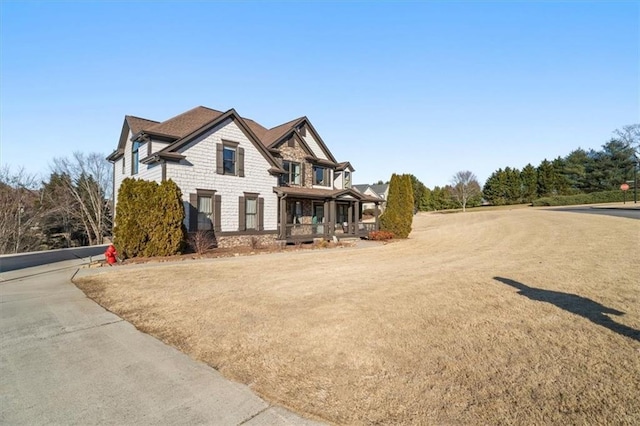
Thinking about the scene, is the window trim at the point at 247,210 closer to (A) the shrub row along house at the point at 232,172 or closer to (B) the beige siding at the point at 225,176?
(A) the shrub row along house at the point at 232,172

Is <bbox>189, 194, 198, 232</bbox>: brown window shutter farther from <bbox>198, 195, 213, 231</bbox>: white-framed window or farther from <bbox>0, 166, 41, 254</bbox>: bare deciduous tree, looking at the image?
<bbox>0, 166, 41, 254</bbox>: bare deciduous tree

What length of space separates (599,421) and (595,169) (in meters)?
67.4

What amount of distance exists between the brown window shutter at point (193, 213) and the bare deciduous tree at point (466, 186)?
202 ft

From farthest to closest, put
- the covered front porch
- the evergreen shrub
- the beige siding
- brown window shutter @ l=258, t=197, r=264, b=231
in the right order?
the covered front porch < brown window shutter @ l=258, t=197, r=264, b=231 < the beige siding < the evergreen shrub

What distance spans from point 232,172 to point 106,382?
15.9 meters

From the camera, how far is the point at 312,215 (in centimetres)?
2417

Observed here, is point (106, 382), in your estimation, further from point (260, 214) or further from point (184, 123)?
point (184, 123)

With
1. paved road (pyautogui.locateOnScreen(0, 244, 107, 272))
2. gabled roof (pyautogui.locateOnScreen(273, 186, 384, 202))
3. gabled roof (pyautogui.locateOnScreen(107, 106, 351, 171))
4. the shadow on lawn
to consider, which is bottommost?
paved road (pyautogui.locateOnScreen(0, 244, 107, 272))

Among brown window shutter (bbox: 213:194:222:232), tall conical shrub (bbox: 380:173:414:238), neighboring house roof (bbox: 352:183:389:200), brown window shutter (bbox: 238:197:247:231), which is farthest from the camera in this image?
neighboring house roof (bbox: 352:183:389:200)

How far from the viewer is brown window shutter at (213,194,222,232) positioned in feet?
57.3

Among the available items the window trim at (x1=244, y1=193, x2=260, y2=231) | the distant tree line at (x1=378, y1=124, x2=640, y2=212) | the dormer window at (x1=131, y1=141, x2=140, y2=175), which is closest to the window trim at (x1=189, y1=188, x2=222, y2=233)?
the window trim at (x1=244, y1=193, x2=260, y2=231)

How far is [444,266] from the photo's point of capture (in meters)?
10.8

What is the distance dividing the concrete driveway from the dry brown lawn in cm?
29

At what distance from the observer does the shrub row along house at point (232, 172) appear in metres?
16.8
